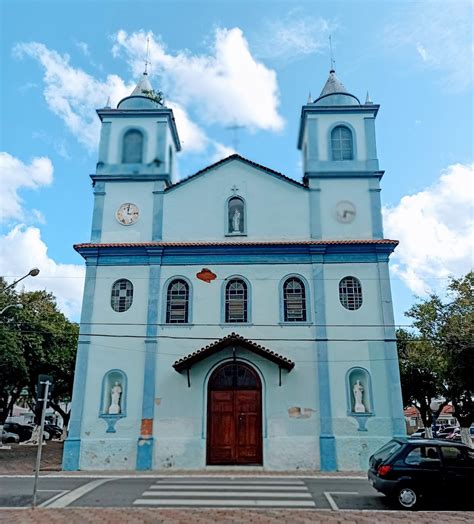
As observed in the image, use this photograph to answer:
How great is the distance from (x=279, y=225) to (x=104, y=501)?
11022mm

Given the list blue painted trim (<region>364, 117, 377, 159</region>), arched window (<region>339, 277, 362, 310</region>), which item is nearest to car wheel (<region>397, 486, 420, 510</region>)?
arched window (<region>339, 277, 362, 310</region>)

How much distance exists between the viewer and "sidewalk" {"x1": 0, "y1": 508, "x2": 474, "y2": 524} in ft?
29.4

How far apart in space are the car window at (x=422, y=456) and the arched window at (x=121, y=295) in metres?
10.7

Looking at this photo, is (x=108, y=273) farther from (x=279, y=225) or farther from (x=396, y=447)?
(x=396, y=447)

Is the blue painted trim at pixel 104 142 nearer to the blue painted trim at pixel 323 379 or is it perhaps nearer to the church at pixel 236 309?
the church at pixel 236 309

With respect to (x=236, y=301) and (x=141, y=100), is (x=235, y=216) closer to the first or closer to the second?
(x=236, y=301)

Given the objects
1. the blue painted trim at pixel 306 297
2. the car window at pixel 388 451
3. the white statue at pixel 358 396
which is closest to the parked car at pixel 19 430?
the blue painted trim at pixel 306 297

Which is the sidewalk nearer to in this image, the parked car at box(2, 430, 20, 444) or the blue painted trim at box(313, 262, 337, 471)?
the blue painted trim at box(313, 262, 337, 471)

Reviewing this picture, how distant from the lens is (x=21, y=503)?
10539 millimetres

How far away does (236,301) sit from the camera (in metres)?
17.8

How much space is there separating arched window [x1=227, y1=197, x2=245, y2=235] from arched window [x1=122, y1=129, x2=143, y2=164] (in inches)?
160

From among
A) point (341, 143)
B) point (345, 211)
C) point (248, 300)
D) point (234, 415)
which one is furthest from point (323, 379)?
point (341, 143)

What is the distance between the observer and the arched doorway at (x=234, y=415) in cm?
1627

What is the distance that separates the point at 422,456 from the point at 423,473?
338mm
